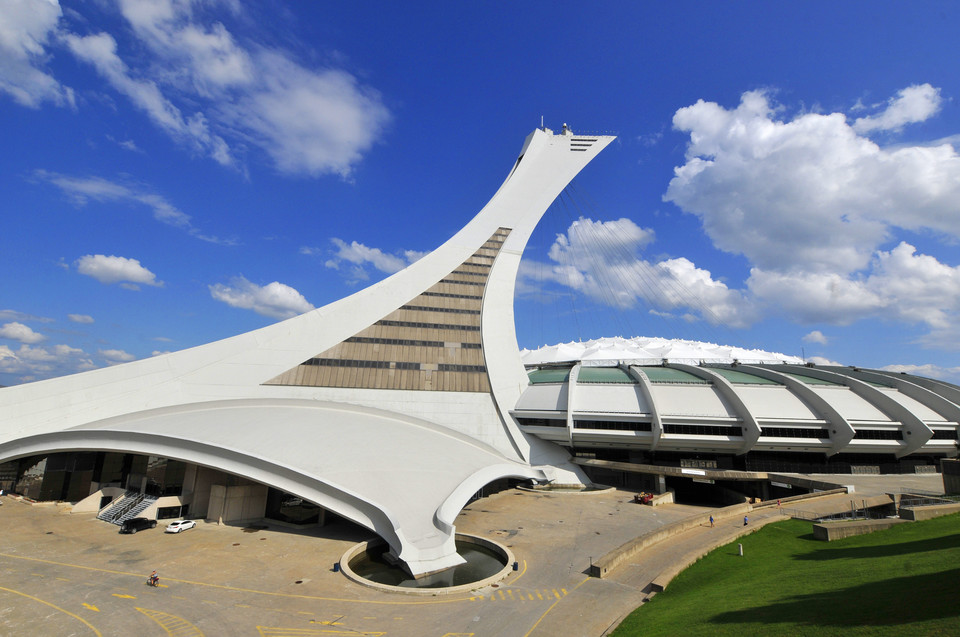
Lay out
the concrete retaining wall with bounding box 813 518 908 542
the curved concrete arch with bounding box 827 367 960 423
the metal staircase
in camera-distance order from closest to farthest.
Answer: the concrete retaining wall with bounding box 813 518 908 542, the metal staircase, the curved concrete arch with bounding box 827 367 960 423

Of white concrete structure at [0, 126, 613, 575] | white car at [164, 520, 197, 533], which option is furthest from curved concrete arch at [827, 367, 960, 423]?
white car at [164, 520, 197, 533]

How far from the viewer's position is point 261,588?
1734cm

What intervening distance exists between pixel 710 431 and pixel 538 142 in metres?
45.0

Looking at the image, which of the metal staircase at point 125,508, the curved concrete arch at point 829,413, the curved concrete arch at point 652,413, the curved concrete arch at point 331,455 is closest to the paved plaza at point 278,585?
the metal staircase at point 125,508

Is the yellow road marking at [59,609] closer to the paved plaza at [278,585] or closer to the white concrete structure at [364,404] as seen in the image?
the paved plaza at [278,585]

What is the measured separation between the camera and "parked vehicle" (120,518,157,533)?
25.0 metres

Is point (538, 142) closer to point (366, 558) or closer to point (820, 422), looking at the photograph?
point (820, 422)

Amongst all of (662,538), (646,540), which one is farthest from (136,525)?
(662,538)

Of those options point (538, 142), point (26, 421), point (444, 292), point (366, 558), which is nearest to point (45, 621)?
point (366, 558)

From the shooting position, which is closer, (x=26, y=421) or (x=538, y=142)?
(x=26, y=421)

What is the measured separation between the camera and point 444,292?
45.9 m

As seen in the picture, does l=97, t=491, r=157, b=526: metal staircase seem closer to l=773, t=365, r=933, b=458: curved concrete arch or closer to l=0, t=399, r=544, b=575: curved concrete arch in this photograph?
l=0, t=399, r=544, b=575: curved concrete arch

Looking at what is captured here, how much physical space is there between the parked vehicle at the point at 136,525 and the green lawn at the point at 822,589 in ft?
86.4

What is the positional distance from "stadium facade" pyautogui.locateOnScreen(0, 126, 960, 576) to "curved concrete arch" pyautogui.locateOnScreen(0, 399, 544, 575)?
12cm
